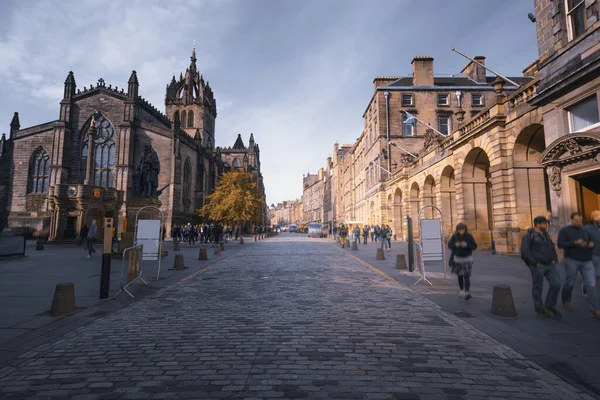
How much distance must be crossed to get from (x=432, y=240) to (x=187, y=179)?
145ft

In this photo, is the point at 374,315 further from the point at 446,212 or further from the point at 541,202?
the point at 446,212

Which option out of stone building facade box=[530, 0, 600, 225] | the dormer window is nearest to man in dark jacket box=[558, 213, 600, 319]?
stone building facade box=[530, 0, 600, 225]

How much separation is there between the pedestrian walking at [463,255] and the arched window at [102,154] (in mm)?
44373

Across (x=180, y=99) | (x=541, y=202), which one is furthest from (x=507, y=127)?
(x=180, y=99)

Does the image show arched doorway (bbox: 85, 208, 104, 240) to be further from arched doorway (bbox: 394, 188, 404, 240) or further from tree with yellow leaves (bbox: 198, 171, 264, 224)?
arched doorway (bbox: 394, 188, 404, 240)

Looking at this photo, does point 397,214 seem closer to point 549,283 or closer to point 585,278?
point 585,278

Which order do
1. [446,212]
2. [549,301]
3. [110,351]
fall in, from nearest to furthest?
[110,351], [549,301], [446,212]

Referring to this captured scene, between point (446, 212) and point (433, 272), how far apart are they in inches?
518

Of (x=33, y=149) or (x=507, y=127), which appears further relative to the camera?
(x=33, y=149)

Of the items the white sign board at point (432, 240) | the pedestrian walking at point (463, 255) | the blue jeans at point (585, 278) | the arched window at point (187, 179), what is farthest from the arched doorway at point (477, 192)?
the arched window at point (187, 179)

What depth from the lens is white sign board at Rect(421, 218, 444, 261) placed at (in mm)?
9820

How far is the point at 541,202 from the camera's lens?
603 inches

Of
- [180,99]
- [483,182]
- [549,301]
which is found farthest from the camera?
[180,99]

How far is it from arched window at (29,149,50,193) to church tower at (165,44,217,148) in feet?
89.2
